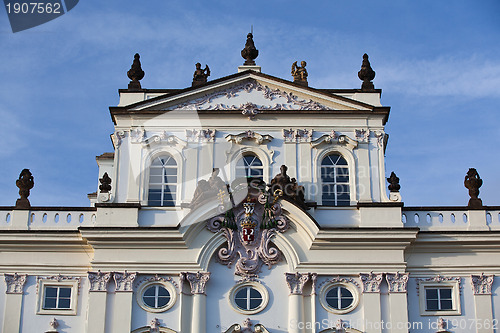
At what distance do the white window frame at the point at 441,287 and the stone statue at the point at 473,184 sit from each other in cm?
287

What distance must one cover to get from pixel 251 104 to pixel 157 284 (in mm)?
6832

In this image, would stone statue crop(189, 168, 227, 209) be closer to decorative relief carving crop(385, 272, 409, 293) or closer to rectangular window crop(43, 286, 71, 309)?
rectangular window crop(43, 286, 71, 309)

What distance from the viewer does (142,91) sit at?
3072 cm

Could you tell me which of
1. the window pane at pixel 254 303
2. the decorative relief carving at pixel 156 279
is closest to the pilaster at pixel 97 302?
the decorative relief carving at pixel 156 279

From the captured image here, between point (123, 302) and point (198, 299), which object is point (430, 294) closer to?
point (198, 299)

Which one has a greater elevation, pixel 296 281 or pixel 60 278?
pixel 60 278

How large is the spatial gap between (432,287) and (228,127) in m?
8.35

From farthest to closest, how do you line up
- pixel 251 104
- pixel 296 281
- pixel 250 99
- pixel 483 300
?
pixel 250 99
pixel 251 104
pixel 483 300
pixel 296 281

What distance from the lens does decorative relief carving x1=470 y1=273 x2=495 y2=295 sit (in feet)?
91.9

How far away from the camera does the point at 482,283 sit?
2811cm

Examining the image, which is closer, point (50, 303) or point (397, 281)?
point (397, 281)

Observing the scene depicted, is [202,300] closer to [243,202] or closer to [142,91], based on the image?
[243,202]

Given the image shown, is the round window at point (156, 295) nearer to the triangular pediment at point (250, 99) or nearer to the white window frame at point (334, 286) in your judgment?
the white window frame at point (334, 286)

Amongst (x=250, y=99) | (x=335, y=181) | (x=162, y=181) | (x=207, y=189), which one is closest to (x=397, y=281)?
(x=335, y=181)
